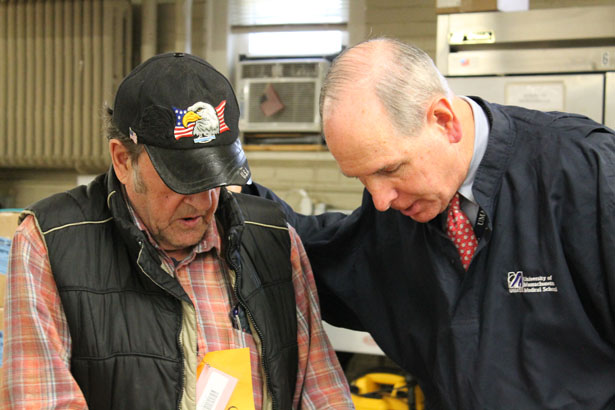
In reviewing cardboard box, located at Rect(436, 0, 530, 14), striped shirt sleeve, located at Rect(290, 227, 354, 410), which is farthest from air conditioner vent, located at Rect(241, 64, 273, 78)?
striped shirt sleeve, located at Rect(290, 227, 354, 410)

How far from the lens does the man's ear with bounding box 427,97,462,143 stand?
1.29 meters

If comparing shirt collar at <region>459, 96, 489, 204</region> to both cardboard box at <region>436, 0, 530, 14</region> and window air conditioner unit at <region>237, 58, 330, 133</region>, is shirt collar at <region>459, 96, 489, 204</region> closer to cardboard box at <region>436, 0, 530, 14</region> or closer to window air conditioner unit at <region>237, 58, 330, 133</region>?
cardboard box at <region>436, 0, 530, 14</region>

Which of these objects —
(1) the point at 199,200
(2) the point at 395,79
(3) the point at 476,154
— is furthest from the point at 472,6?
(1) the point at 199,200

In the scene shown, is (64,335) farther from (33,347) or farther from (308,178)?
(308,178)

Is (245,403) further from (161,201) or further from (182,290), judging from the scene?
(161,201)

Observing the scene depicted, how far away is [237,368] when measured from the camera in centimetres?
143

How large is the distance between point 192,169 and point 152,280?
0.25 metres

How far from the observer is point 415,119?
1271mm

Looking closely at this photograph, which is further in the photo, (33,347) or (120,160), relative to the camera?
(120,160)

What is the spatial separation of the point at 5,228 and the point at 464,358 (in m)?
1.54

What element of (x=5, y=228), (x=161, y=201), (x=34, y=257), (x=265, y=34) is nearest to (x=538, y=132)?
(x=161, y=201)

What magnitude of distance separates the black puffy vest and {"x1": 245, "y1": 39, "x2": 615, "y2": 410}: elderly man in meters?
0.38

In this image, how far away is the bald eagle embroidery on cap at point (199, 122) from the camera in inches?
52.0

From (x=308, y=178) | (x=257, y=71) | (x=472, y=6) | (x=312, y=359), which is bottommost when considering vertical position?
(x=312, y=359)
